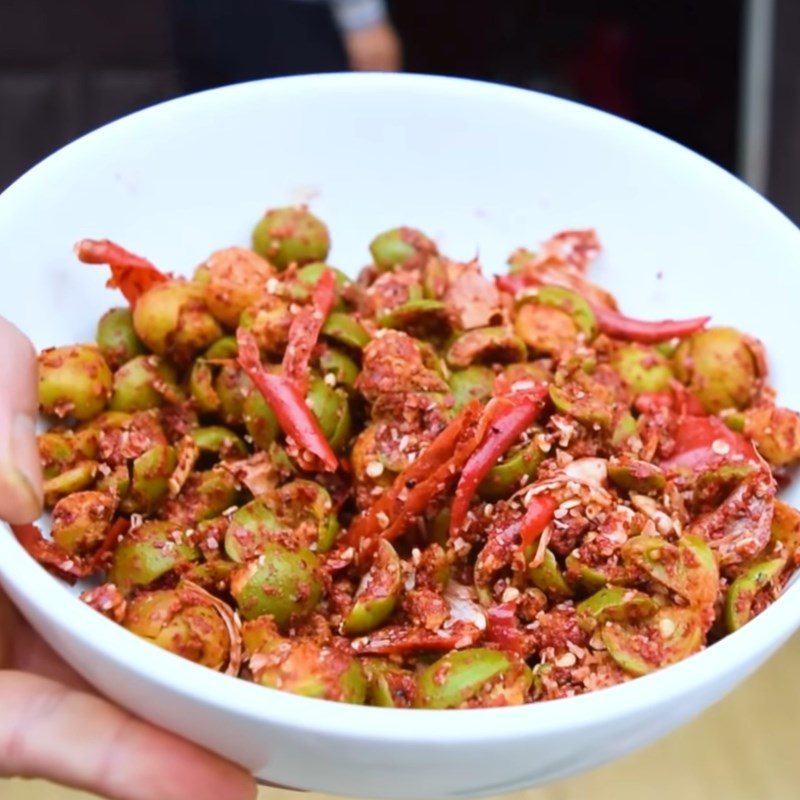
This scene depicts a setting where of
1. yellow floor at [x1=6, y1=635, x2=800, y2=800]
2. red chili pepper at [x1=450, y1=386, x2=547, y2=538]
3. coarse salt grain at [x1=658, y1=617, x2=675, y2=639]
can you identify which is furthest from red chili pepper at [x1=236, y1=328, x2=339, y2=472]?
yellow floor at [x1=6, y1=635, x2=800, y2=800]

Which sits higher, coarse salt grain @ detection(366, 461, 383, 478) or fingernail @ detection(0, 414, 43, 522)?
fingernail @ detection(0, 414, 43, 522)

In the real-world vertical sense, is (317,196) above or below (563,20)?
above

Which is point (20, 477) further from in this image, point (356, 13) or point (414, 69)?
point (414, 69)

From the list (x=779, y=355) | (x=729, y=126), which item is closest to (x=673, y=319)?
(x=779, y=355)

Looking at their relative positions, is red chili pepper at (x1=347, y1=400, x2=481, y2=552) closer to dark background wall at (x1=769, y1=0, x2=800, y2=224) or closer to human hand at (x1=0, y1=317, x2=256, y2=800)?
human hand at (x1=0, y1=317, x2=256, y2=800)

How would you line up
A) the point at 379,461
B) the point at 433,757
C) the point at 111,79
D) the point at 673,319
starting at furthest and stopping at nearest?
the point at 111,79, the point at 673,319, the point at 379,461, the point at 433,757

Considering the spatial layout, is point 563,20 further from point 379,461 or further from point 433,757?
point 433,757

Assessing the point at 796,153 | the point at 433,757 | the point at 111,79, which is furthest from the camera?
the point at 111,79

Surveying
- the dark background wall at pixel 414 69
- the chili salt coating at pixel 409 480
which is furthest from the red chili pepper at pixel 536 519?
the dark background wall at pixel 414 69

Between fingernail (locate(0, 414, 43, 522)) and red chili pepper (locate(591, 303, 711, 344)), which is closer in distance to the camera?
fingernail (locate(0, 414, 43, 522))
